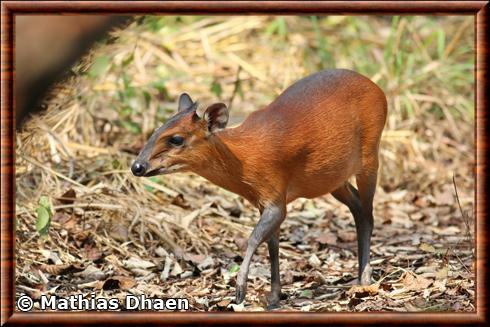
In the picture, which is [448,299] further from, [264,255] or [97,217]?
[97,217]

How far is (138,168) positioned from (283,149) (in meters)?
0.97

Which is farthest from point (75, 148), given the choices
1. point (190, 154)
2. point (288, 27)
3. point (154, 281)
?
point (288, 27)

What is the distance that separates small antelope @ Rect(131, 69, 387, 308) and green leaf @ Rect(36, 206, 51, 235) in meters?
1.28

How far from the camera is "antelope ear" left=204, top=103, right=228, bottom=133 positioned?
198 inches

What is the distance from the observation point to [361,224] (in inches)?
232

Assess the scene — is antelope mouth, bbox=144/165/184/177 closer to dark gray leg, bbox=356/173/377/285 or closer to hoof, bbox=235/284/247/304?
hoof, bbox=235/284/247/304

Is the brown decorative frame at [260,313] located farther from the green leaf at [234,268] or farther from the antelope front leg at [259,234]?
the green leaf at [234,268]

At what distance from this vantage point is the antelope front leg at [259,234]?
16.5ft

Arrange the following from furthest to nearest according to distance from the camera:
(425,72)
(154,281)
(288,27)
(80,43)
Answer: (288,27), (425,72), (154,281), (80,43)

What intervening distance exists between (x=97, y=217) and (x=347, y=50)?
4817 mm

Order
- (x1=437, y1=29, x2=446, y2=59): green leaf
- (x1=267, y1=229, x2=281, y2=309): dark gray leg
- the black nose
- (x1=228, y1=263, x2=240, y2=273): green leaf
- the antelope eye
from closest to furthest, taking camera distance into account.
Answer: the black nose → the antelope eye → (x1=267, y1=229, x2=281, y2=309): dark gray leg → (x1=228, y1=263, x2=240, y2=273): green leaf → (x1=437, y1=29, x2=446, y2=59): green leaf

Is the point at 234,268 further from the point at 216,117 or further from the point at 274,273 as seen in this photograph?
the point at 216,117

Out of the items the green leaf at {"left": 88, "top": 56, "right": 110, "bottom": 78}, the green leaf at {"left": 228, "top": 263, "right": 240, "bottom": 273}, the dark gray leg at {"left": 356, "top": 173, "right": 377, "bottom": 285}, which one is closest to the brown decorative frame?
the dark gray leg at {"left": 356, "top": 173, "right": 377, "bottom": 285}

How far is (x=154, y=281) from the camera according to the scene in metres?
6.02
